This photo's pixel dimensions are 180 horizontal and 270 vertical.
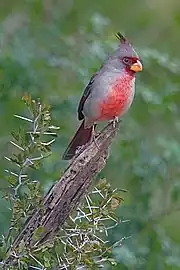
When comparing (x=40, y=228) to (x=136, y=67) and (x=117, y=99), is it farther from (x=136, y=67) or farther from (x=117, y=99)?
(x=136, y=67)

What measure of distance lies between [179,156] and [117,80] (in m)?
0.72

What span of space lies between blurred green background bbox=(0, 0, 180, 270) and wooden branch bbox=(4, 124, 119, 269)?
103cm

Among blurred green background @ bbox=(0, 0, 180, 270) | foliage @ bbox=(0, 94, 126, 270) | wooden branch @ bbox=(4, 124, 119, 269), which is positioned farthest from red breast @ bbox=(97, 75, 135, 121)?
foliage @ bbox=(0, 94, 126, 270)

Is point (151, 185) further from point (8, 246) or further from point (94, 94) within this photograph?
point (8, 246)

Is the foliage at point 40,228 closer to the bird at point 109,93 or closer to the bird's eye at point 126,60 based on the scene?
the bird at point 109,93

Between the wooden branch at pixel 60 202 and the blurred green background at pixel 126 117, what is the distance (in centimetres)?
103

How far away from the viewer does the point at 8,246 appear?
8.16 feet

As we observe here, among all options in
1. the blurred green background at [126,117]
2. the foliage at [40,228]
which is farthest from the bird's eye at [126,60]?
the foliage at [40,228]

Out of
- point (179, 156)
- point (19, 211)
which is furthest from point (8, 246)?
point (179, 156)

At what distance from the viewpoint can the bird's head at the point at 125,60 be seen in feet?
11.4

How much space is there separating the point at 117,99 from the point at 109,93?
6 centimetres

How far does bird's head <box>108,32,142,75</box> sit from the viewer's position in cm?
347

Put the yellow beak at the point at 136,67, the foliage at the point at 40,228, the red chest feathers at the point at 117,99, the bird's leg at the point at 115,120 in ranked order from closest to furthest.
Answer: the foliage at the point at 40,228 < the bird's leg at the point at 115,120 < the red chest feathers at the point at 117,99 < the yellow beak at the point at 136,67

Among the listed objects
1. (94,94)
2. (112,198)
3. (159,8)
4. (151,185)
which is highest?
(159,8)
